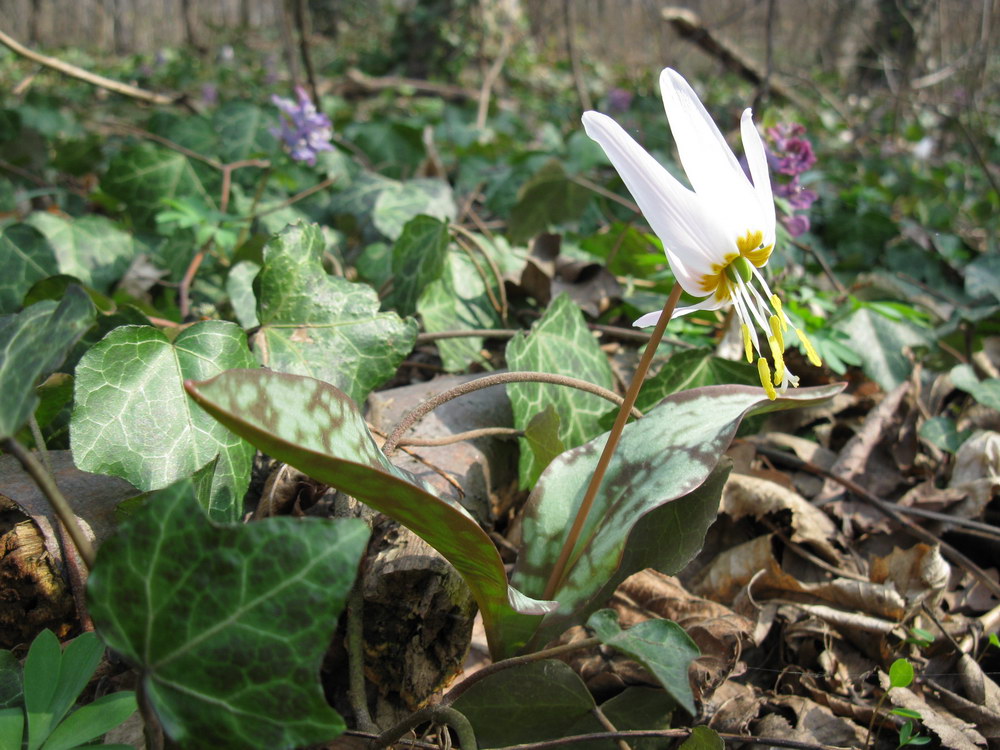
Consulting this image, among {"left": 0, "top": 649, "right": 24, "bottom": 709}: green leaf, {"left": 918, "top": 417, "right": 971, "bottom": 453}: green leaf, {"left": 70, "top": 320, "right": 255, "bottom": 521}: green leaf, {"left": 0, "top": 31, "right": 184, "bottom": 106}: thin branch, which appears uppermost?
{"left": 0, "top": 31, "right": 184, "bottom": 106}: thin branch

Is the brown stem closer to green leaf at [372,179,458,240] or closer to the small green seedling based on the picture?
the small green seedling

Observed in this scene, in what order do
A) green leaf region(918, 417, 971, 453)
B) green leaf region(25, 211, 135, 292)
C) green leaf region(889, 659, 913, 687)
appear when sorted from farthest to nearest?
green leaf region(25, 211, 135, 292)
green leaf region(918, 417, 971, 453)
green leaf region(889, 659, 913, 687)

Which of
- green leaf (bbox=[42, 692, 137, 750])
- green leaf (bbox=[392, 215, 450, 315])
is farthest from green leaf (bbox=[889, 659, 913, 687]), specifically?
green leaf (bbox=[392, 215, 450, 315])

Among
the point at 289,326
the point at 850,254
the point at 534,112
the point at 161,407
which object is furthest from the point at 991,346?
the point at 534,112

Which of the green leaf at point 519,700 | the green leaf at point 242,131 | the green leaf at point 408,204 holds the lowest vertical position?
the green leaf at point 519,700

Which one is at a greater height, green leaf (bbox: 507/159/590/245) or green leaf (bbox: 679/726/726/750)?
green leaf (bbox: 507/159/590/245)

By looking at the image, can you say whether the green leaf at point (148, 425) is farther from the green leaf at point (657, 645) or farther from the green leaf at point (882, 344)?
the green leaf at point (882, 344)

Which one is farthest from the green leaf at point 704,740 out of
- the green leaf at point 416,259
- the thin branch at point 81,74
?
the thin branch at point 81,74
